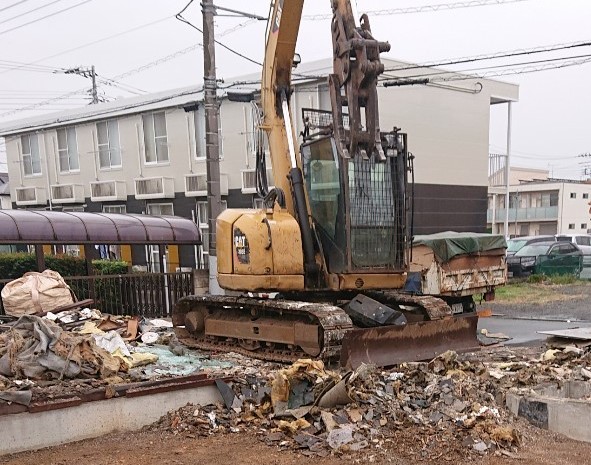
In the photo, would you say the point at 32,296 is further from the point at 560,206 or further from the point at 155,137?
the point at 560,206

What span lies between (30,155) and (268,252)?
25132 mm

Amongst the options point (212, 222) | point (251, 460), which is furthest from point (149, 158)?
point (251, 460)

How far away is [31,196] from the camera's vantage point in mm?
28891

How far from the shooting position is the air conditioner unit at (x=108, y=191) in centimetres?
2469

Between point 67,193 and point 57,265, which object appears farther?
point 67,193

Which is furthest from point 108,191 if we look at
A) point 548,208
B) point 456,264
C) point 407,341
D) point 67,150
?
point 548,208

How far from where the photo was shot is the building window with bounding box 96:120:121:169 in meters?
24.7

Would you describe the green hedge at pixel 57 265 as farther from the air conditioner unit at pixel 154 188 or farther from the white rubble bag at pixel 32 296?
the air conditioner unit at pixel 154 188

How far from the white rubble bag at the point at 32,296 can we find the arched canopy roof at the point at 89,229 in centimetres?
168

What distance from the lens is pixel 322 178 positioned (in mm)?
7742

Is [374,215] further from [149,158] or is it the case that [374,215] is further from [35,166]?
[35,166]

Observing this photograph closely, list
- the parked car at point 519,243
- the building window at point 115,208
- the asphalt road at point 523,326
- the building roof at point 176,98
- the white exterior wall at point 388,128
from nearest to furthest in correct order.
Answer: the asphalt road at point 523,326 → the building roof at point 176,98 → the white exterior wall at point 388,128 → the parked car at point 519,243 → the building window at point 115,208

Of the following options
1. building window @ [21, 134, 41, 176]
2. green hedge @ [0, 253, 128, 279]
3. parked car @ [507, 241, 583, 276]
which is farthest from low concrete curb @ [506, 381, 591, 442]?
building window @ [21, 134, 41, 176]

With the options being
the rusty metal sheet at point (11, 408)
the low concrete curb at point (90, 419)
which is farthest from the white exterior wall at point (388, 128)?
the rusty metal sheet at point (11, 408)
